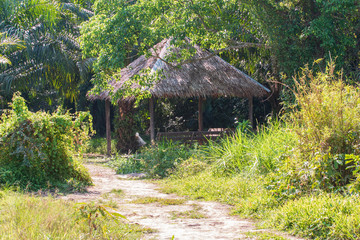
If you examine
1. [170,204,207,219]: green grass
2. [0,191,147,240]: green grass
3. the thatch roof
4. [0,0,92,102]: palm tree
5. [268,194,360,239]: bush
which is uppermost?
[0,0,92,102]: palm tree

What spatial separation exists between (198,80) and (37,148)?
6.76 m

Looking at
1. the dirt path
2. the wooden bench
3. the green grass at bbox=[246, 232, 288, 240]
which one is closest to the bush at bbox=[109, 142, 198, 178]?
the dirt path

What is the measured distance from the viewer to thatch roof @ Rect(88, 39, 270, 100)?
1254 centimetres

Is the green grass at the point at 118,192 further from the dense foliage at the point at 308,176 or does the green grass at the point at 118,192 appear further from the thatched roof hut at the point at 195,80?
the thatched roof hut at the point at 195,80

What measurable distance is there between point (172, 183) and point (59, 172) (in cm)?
205

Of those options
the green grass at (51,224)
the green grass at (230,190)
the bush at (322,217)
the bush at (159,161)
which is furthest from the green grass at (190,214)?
the bush at (159,161)

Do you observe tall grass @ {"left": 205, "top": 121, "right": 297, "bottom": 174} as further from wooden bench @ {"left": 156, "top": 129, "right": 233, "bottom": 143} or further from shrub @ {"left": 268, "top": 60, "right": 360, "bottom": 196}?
wooden bench @ {"left": 156, "top": 129, "right": 233, "bottom": 143}

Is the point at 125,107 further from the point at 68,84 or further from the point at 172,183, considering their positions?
the point at 172,183

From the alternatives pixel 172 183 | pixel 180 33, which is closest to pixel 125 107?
pixel 180 33

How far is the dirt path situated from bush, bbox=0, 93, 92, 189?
2.22 feet

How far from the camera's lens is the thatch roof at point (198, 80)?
12539 millimetres

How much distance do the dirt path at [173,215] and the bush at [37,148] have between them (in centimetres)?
68

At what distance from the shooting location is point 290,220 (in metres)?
4.62

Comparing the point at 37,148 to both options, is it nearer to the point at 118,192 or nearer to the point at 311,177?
the point at 118,192
